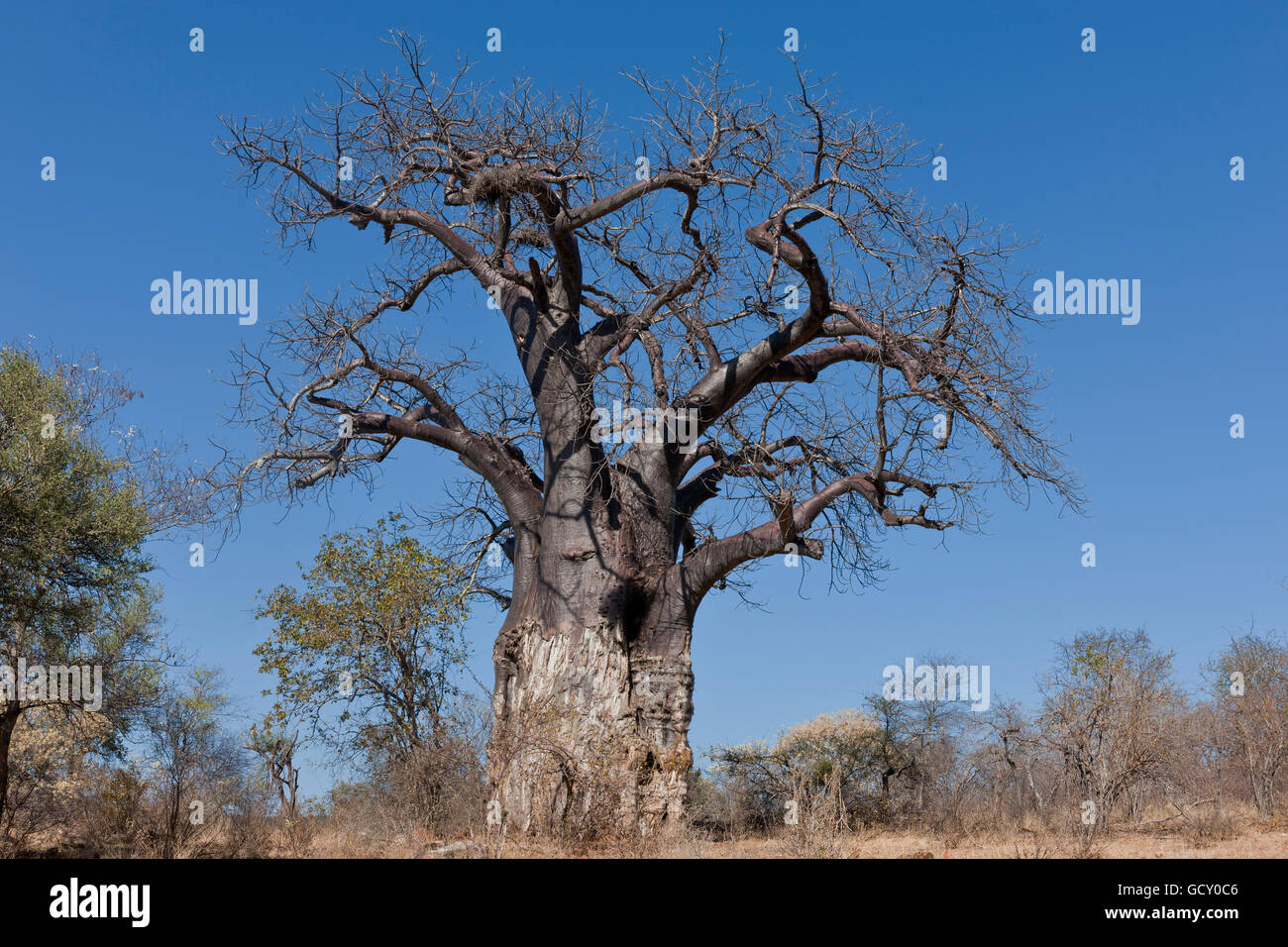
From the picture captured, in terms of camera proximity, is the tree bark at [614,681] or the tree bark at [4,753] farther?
the tree bark at [4,753]

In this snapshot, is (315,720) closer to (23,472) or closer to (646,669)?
(23,472)

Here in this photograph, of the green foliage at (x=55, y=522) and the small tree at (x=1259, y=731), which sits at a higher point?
the green foliage at (x=55, y=522)

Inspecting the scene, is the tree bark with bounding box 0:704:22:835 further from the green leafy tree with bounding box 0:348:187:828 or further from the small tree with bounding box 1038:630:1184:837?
the small tree with bounding box 1038:630:1184:837

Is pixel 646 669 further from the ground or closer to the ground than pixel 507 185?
closer to the ground

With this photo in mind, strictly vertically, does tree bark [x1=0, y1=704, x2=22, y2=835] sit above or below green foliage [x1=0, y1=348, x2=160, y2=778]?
below

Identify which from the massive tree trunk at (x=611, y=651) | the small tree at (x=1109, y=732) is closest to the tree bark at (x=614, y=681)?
the massive tree trunk at (x=611, y=651)

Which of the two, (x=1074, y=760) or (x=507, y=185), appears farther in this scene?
(x=507, y=185)

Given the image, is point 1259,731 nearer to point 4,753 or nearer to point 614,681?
point 614,681

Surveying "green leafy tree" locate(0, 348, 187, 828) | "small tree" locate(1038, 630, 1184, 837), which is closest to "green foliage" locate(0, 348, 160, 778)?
"green leafy tree" locate(0, 348, 187, 828)

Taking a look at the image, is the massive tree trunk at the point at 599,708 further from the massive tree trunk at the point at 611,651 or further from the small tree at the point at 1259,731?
the small tree at the point at 1259,731

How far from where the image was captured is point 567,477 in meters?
10.4

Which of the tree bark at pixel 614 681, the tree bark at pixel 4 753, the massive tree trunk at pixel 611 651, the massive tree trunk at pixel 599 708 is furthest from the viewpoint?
the tree bark at pixel 4 753
